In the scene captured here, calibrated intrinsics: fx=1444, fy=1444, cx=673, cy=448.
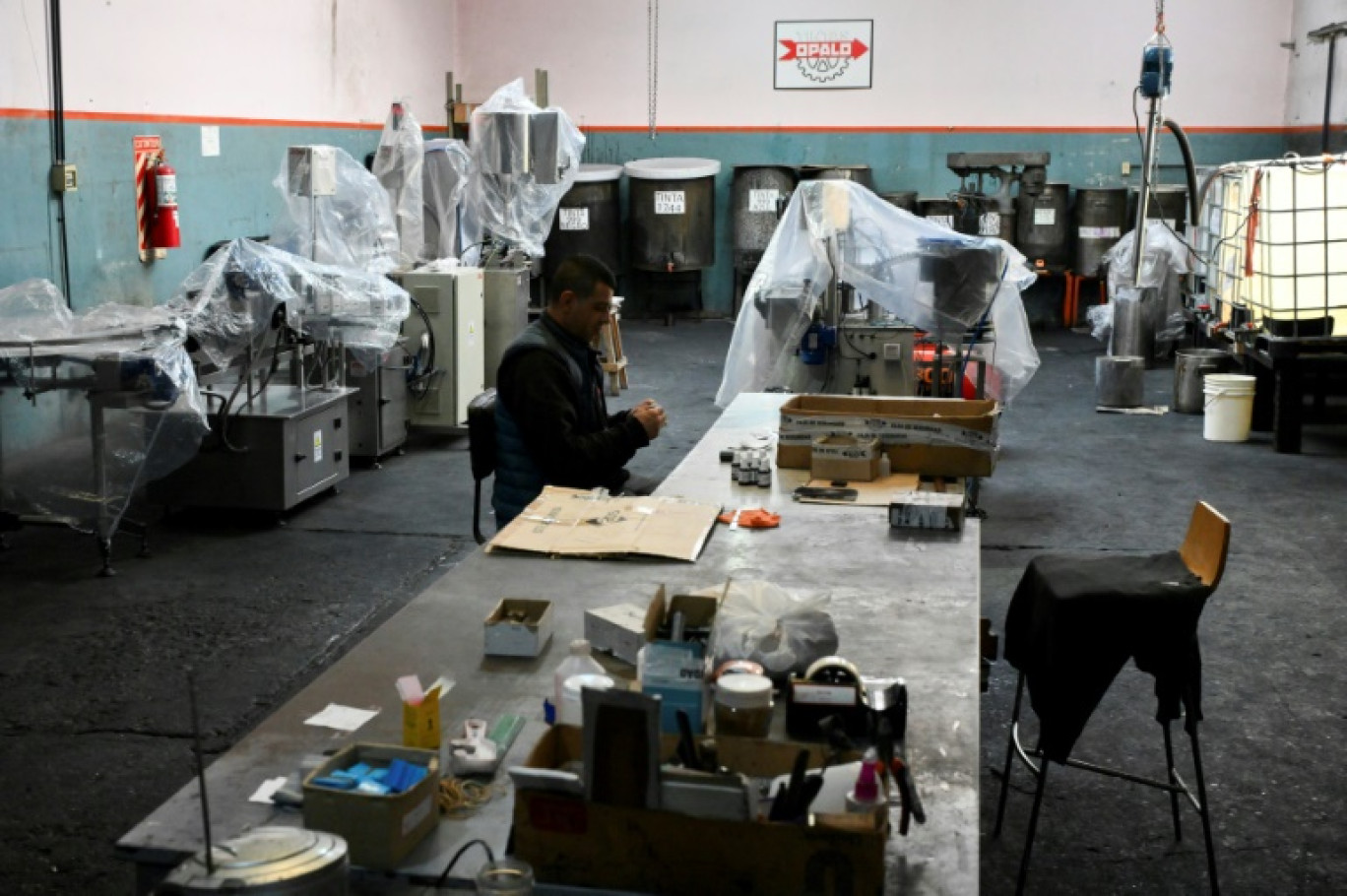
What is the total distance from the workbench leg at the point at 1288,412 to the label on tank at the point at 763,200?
5.31 m

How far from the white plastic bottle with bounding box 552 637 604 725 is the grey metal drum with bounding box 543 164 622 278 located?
967 centimetres

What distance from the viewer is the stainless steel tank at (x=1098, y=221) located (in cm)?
1136

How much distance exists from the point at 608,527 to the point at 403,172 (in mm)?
4924

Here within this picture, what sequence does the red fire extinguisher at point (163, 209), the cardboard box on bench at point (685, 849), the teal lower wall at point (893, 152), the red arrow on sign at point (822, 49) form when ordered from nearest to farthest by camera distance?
the cardboard box on bench at point (685, 849), the red fire extinguisher at point (163, 209), the teal lower wall at point (893, 152), the red arrow on sign at point (822, 49)

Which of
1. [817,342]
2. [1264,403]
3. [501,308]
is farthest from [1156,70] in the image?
[501,308]

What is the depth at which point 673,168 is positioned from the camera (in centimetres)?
1169

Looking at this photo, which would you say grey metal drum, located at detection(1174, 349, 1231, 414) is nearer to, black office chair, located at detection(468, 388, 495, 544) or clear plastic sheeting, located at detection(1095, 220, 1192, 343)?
clear plastic sheeting, located at detection(1095, 220, 1192, 343)

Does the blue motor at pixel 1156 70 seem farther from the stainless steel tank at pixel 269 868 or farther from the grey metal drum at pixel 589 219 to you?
the stainless steel tank at pixel 269 868

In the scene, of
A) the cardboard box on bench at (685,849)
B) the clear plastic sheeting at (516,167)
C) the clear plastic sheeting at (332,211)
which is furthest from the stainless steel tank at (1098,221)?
the cardboard box on bench at (685,849)

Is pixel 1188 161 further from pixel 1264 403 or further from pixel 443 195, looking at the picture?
pixel 443 195

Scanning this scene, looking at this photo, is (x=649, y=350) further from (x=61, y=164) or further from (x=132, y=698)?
(x=132, y=698)

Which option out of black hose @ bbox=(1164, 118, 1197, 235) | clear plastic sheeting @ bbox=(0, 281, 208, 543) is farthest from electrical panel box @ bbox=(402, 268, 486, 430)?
black hose @ bbox=(1164, 118, 1197, 235)

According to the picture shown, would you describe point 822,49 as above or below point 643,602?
above

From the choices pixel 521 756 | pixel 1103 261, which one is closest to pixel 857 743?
pixel 521 756
